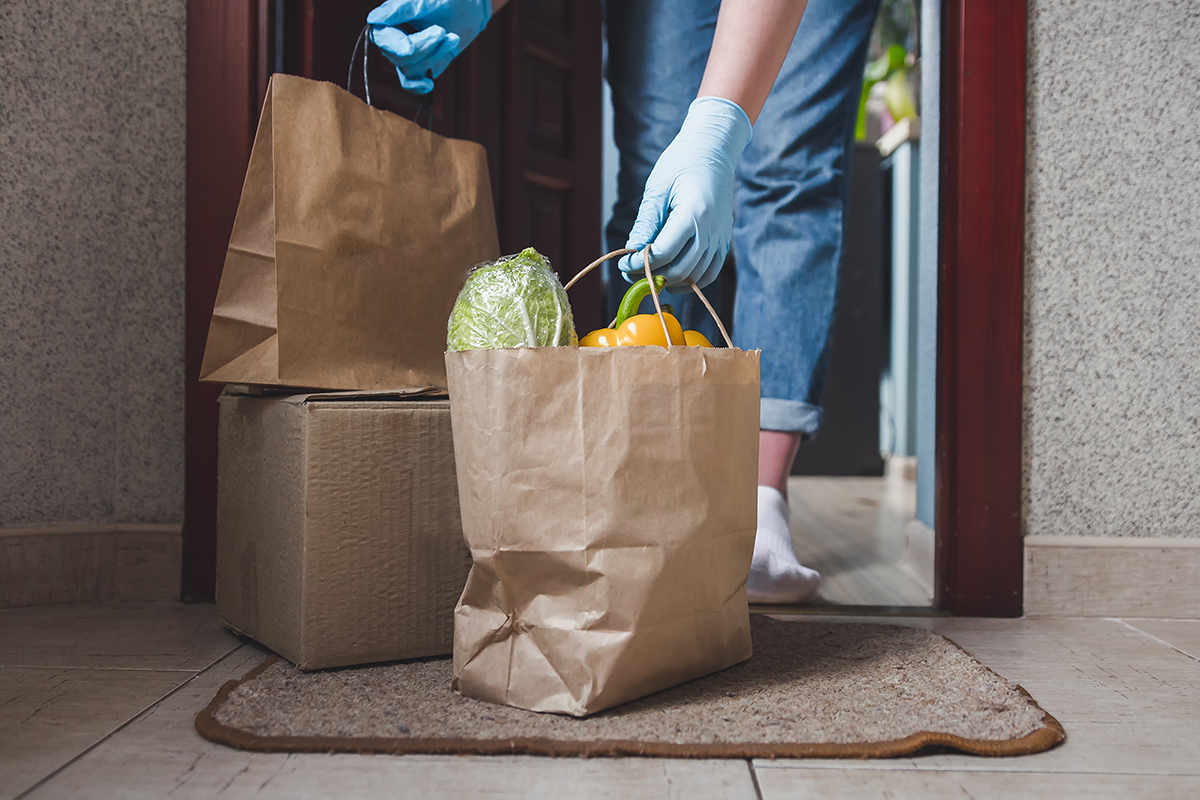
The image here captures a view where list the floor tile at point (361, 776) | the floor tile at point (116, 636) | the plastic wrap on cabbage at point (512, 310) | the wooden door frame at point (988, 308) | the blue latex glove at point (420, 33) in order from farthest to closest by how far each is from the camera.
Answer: the wooden door frame at point (988, 308) < the blue latex glove at point (420, 33) < the floor tile at point (116, 636) < the plastic wrap on cabbage at point (512, 310) < the floor tile at point (361, 776)

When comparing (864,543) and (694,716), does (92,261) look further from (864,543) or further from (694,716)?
(864,543)

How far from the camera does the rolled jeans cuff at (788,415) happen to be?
126 cm

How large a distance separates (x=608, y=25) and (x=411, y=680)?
3.60ft

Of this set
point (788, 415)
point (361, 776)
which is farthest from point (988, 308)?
point (361, 776)

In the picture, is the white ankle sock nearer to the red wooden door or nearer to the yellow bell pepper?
the yellow bell pepper

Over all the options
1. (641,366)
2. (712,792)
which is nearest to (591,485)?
(641,366)

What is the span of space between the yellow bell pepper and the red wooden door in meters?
0.47

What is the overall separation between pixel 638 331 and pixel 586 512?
0.20 metres

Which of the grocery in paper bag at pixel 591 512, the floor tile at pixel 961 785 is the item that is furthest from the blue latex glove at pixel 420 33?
the floor tile at pixel 961 785

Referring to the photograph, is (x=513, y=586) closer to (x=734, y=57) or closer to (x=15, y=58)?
(x=734, y=57)

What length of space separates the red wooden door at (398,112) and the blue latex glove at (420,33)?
3.1 inches

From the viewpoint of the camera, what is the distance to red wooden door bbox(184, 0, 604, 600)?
1.13m

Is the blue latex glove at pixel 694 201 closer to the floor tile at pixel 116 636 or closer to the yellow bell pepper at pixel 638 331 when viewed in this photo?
the yellow bell pepper at pixel 638 331

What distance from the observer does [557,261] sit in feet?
5.42
